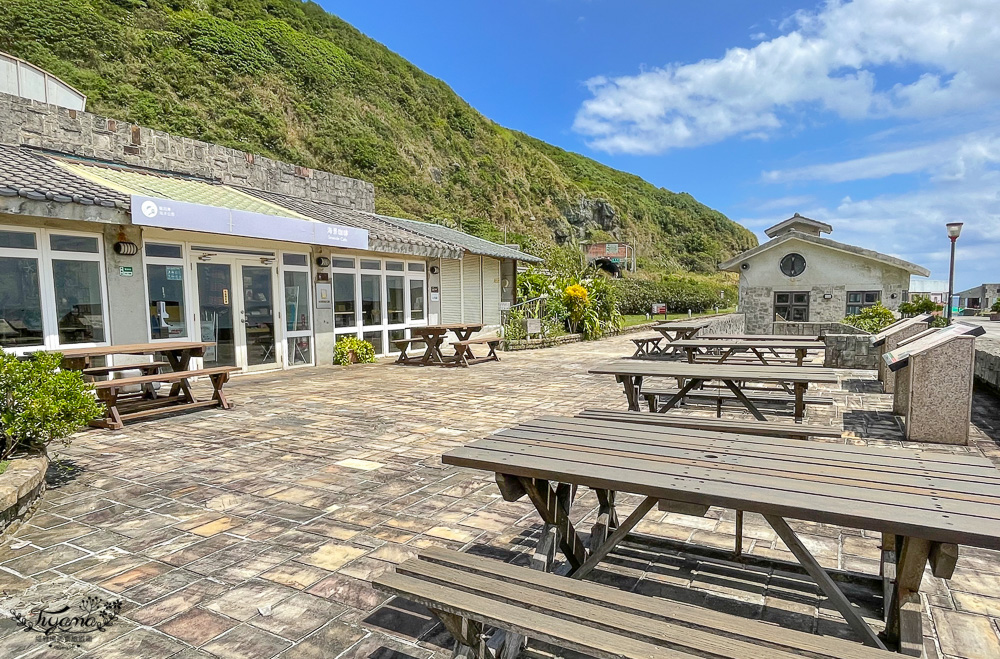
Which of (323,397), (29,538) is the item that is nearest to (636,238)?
(323,397)

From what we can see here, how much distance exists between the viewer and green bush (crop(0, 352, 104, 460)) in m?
3.77

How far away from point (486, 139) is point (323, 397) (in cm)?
4987

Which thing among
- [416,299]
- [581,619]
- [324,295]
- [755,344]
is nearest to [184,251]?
[324,295]

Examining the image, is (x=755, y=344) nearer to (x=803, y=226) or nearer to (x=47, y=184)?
(x=47, y=184)

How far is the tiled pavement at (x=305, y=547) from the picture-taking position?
232 cm

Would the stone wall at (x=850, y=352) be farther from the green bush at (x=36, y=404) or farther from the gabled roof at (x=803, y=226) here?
the gabled roof at (x=803, y=226)

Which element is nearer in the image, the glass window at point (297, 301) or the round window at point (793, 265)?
the glass window at point (297, 301)

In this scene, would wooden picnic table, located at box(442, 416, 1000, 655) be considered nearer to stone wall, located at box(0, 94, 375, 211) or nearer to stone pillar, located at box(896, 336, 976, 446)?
stone pillar, located at box(896, 336, 976, 446)

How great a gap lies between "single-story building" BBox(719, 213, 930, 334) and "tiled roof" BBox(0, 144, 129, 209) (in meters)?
20.7

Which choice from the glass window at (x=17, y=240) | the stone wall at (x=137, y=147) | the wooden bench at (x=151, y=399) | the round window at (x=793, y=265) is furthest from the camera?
the round window at (x=793, y=265)

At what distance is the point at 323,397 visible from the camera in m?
7.81

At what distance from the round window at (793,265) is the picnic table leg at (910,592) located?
21288mm

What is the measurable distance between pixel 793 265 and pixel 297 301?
18300 mm

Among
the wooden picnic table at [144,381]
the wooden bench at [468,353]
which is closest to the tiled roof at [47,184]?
the wooden picnic table at [144,381]
